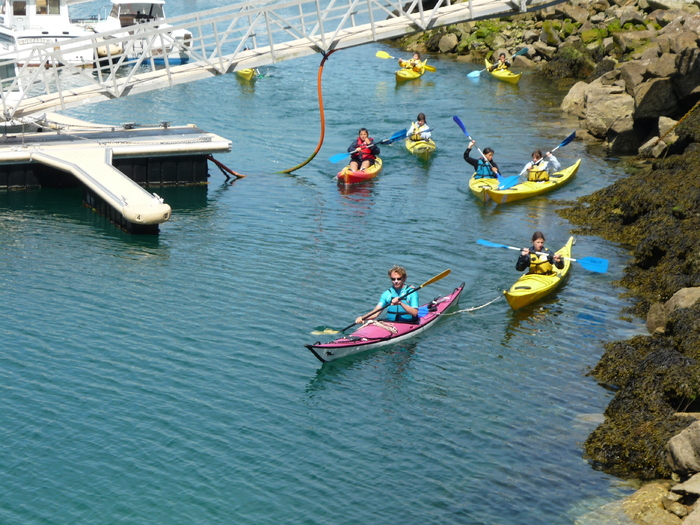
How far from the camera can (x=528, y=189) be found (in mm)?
24953

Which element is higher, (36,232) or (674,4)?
(674,4)

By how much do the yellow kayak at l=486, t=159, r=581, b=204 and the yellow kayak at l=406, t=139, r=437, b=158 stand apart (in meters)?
5.10

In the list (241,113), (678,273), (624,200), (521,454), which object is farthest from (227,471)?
(241,113)

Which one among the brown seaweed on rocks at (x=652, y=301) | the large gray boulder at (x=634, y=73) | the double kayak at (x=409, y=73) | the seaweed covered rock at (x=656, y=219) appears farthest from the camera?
the double kayak at (x=409, y=73)

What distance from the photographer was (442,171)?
2828cm

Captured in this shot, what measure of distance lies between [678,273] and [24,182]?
1793 cm

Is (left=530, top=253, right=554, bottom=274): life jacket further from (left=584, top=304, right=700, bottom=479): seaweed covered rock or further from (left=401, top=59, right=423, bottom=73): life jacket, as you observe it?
(left=401, top=59, right=423, bottom=73): life jacket

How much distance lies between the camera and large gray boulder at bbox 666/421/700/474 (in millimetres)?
10906

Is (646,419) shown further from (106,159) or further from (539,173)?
(106,159)

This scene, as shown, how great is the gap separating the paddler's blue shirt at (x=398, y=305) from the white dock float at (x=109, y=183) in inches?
289

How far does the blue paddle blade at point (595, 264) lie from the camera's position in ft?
59.1

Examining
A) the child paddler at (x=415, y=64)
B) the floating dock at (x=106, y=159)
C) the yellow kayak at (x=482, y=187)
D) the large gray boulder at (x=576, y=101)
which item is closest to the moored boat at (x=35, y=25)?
the floating dock at (x=106, y=159)

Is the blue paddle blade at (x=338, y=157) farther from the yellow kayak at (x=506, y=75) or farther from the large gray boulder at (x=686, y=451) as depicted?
the yellow kayak at (x=506, y=75)

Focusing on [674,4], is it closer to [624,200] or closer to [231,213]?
[624,200]
